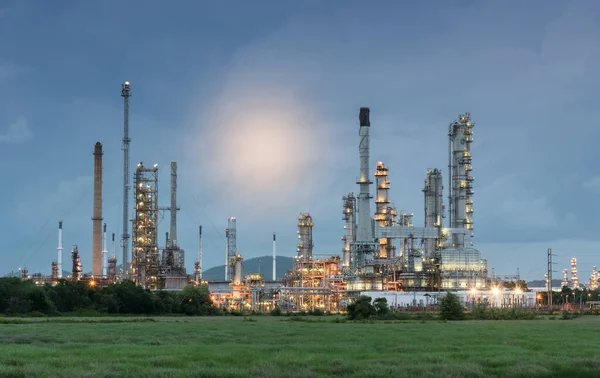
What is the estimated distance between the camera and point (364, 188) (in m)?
161

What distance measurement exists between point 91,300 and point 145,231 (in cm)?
4467

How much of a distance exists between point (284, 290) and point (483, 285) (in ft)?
142

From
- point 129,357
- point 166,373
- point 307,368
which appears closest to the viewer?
point 166,373

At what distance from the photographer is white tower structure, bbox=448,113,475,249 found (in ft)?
532

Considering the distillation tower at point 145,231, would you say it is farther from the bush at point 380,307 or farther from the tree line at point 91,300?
the bush at point 380,307

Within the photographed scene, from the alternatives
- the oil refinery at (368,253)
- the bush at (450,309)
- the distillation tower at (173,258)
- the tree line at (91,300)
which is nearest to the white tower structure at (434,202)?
the oil refinery at (368,253)

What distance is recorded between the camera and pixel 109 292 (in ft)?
382

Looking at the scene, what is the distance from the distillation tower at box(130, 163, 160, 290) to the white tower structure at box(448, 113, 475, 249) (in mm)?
66804

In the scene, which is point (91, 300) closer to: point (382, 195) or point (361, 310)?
point (361, 310)

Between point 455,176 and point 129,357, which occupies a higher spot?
point 455,176

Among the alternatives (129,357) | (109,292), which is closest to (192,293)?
(109,292)

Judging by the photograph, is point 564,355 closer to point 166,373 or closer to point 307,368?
point 307,368

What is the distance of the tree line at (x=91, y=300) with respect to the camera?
10362 centimetres

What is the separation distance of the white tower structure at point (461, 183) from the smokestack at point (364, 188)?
63.6 ft
